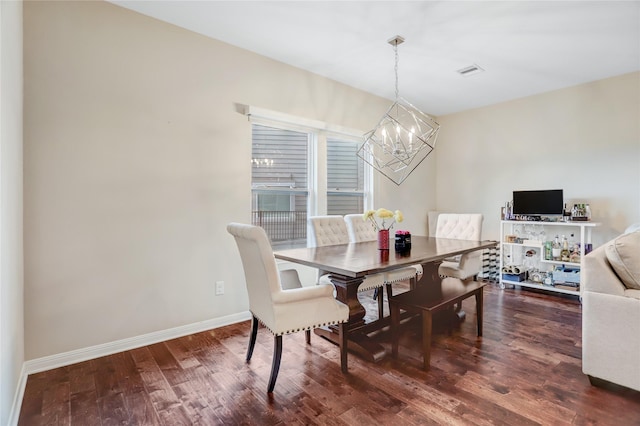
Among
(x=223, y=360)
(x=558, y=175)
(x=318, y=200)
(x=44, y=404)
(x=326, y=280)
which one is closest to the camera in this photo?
(x=44, y=404)

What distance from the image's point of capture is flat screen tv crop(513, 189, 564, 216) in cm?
420

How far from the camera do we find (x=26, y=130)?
7.25ft

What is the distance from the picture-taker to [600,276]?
1.96 meters

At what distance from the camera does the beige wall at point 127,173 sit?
2.28m

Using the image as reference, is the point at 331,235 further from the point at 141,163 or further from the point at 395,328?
the point at 141,163

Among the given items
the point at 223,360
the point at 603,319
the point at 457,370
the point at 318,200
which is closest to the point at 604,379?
the point at 603,319

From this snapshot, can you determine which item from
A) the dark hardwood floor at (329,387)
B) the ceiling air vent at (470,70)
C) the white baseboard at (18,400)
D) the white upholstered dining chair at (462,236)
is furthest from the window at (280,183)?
the white baseboard at (18,400)

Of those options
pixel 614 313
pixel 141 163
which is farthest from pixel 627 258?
pixel 141 163

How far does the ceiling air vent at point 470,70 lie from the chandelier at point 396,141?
2.03ft

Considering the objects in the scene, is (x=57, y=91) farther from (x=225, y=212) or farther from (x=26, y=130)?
(x=225, y=212)

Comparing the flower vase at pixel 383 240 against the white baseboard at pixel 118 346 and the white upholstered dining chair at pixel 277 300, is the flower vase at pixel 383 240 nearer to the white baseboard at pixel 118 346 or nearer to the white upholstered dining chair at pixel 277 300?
the white upholstered dining chair at pixel 277 300

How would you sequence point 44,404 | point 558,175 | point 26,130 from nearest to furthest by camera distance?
point 44,404 < point 26,130 < point 558,175

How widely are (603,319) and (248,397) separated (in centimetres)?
221

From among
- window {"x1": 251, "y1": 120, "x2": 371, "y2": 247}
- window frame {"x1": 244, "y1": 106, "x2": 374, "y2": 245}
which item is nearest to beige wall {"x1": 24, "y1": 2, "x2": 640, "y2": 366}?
window frame {"x1": 244, "y1": 106, "x2": 374, "y2": 245}
